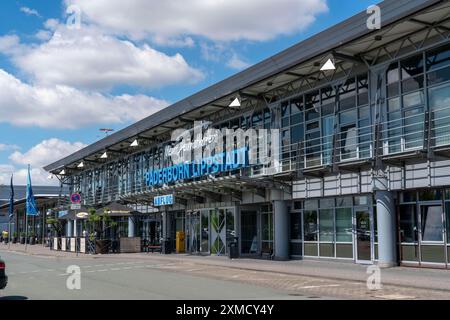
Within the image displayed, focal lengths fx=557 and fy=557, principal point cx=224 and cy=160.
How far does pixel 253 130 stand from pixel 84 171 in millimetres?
32070

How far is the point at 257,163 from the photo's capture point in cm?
2786

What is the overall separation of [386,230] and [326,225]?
4.35 m

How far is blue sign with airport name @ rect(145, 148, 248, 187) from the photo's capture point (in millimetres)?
28812

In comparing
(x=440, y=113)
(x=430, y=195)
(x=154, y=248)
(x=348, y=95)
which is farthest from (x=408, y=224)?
(x=154, y=248)

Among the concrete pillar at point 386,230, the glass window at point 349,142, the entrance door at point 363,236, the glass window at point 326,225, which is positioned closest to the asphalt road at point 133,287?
the concrete pillar at point 386,230

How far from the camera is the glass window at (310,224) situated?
83.1 ft

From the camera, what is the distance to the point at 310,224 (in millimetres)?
25641

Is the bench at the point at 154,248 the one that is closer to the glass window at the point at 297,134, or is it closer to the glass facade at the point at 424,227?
the glass window at the point at 297,134

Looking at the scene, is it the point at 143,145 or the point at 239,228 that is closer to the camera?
the point at 239,228

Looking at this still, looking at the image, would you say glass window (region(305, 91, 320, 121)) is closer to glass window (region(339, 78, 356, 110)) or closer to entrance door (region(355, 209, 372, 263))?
glass window (region(339, 78, 356, 110))

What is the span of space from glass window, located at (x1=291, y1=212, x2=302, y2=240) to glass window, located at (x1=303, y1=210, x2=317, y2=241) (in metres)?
0.40

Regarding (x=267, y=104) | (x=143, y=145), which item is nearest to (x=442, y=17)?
(x=267, y=104)

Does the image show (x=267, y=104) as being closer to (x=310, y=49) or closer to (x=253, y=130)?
(x=253, y=130)

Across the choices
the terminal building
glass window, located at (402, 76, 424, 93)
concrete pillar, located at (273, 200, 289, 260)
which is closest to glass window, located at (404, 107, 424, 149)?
the terminal building
